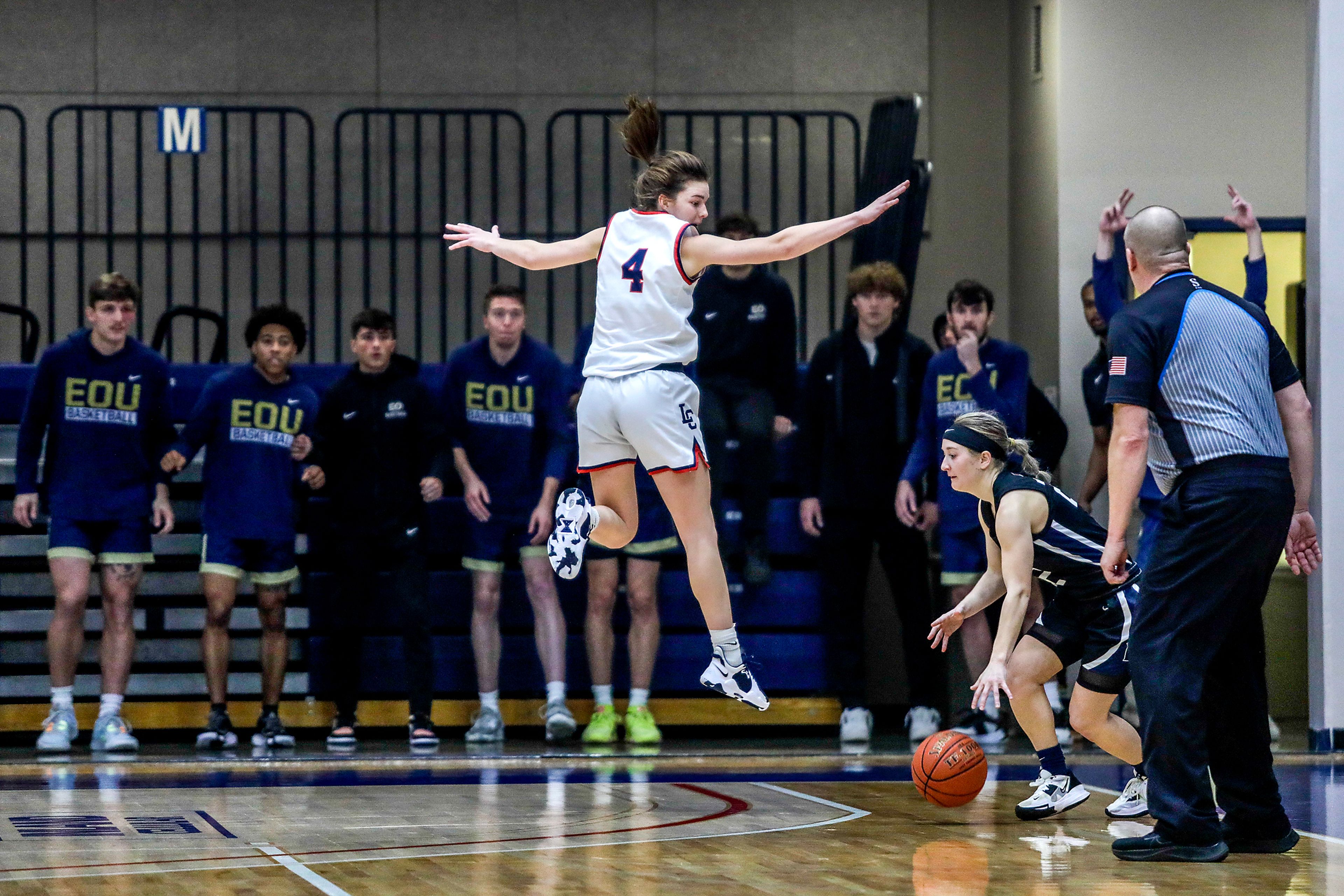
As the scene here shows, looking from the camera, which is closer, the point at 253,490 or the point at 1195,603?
the point at 1195,603

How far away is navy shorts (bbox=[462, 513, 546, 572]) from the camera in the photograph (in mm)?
8867

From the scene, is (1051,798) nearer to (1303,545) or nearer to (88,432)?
(1303,545)

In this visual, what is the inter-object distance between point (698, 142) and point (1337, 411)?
4950 millimetres

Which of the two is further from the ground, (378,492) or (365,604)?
(378,492)

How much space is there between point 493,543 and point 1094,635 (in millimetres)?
3842

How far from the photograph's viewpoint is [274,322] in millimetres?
8711

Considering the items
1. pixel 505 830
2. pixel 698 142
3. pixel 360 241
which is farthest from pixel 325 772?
pixel 698 142

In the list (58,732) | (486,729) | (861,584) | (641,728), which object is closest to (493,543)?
(486,729)

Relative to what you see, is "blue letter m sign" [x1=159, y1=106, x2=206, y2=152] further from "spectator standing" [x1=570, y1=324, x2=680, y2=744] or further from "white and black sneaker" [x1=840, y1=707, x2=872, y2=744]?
"white and black sneaker" [x1=840, y1=707, x2=872, y2=744]

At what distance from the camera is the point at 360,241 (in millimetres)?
11391

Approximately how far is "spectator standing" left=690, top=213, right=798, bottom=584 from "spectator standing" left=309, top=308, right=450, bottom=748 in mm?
1502

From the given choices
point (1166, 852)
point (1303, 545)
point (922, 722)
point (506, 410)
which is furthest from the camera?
point (506, 410)

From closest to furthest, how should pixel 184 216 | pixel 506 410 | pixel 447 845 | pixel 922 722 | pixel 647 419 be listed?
pixel 447 845
pixel 647 419
pixel 922 722
pixel 506 410
pixel 184 216

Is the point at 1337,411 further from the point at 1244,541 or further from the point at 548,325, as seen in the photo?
the point at 548,325
